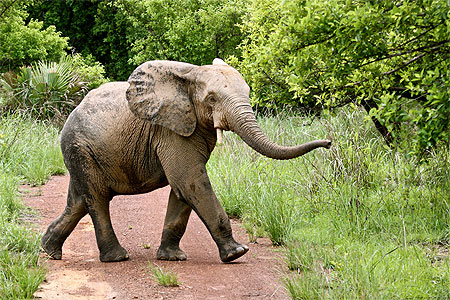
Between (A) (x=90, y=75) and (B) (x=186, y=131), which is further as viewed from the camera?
(A) (x=90, y=75)

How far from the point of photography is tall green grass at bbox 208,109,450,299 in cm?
570

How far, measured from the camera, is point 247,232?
8.94 meters

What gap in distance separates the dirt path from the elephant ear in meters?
1.44

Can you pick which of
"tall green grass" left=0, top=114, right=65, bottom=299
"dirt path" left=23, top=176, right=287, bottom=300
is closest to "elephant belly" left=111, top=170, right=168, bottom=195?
"dirt path" left=23, top=176, right=287, bottom=300

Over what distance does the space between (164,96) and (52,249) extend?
7.00 feet

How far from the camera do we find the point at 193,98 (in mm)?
7152

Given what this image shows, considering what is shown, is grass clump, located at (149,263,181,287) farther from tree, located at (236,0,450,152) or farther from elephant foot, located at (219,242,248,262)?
tree, located at (236,0,450,152)

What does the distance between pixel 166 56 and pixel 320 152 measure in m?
16.0

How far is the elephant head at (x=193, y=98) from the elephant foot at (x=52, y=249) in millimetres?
1769

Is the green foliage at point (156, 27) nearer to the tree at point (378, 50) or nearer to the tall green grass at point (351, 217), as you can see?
the tall green grass at point (351, 217)

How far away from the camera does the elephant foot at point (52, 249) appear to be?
25.2 feet

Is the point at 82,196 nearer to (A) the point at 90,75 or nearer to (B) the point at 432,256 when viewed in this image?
(B) the point at 432,256

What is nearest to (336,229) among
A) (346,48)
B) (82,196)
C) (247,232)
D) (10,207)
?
(247,232)

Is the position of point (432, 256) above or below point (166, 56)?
below
